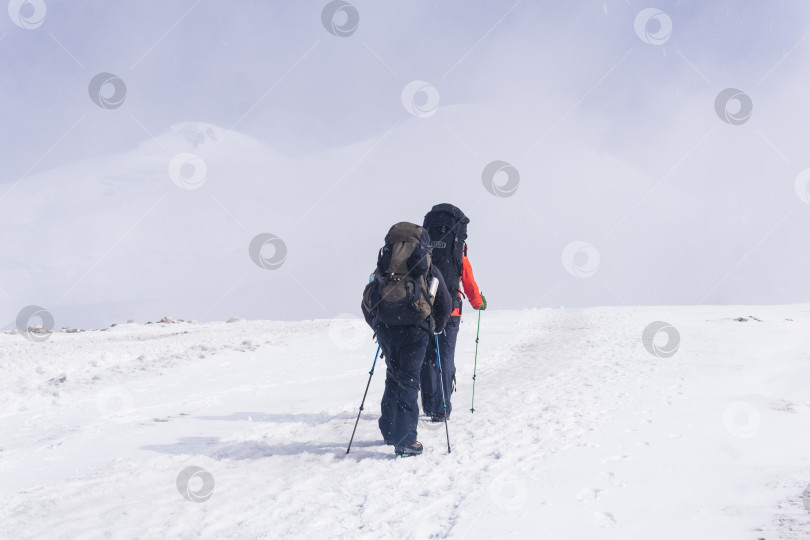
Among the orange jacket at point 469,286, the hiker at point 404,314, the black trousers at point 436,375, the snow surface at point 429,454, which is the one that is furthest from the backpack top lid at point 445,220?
the snow surface at point 429,454

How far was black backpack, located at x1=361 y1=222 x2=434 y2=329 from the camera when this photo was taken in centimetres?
545

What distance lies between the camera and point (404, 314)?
5465 mm

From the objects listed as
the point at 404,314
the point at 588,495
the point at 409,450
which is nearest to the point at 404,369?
the point at 404,314

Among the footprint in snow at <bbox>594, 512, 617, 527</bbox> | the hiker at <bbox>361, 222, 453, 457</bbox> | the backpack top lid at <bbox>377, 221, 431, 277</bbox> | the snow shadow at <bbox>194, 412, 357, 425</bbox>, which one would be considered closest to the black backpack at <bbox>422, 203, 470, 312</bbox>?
the hiker at <bbox>361, 222, 453, 457</bbox>

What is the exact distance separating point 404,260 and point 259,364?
9.27 m

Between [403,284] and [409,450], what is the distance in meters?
1.66

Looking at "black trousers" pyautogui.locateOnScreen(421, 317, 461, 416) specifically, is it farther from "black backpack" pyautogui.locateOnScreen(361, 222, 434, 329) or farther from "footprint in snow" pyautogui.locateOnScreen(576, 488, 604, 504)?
"footprint in snow" pyautogui.locateOnScreen(576, 488, 604, 504)

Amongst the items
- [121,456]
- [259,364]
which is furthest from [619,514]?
[259,364]

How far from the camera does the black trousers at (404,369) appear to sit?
556 cm

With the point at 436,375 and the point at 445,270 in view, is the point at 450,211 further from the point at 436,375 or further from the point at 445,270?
the point at 436,375

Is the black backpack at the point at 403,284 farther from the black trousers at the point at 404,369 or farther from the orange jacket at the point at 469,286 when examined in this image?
A: the orange jacket at the point at 469,286

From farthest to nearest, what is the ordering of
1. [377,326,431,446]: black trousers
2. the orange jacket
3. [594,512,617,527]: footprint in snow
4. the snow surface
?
the orange jacket
[377,326,431,446]: black trousers
the snow surface
[594,512,617,527]: footprint in snow

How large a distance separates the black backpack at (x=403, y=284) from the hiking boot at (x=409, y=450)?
122 centimetres

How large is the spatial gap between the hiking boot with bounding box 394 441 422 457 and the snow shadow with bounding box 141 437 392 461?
155 mm
